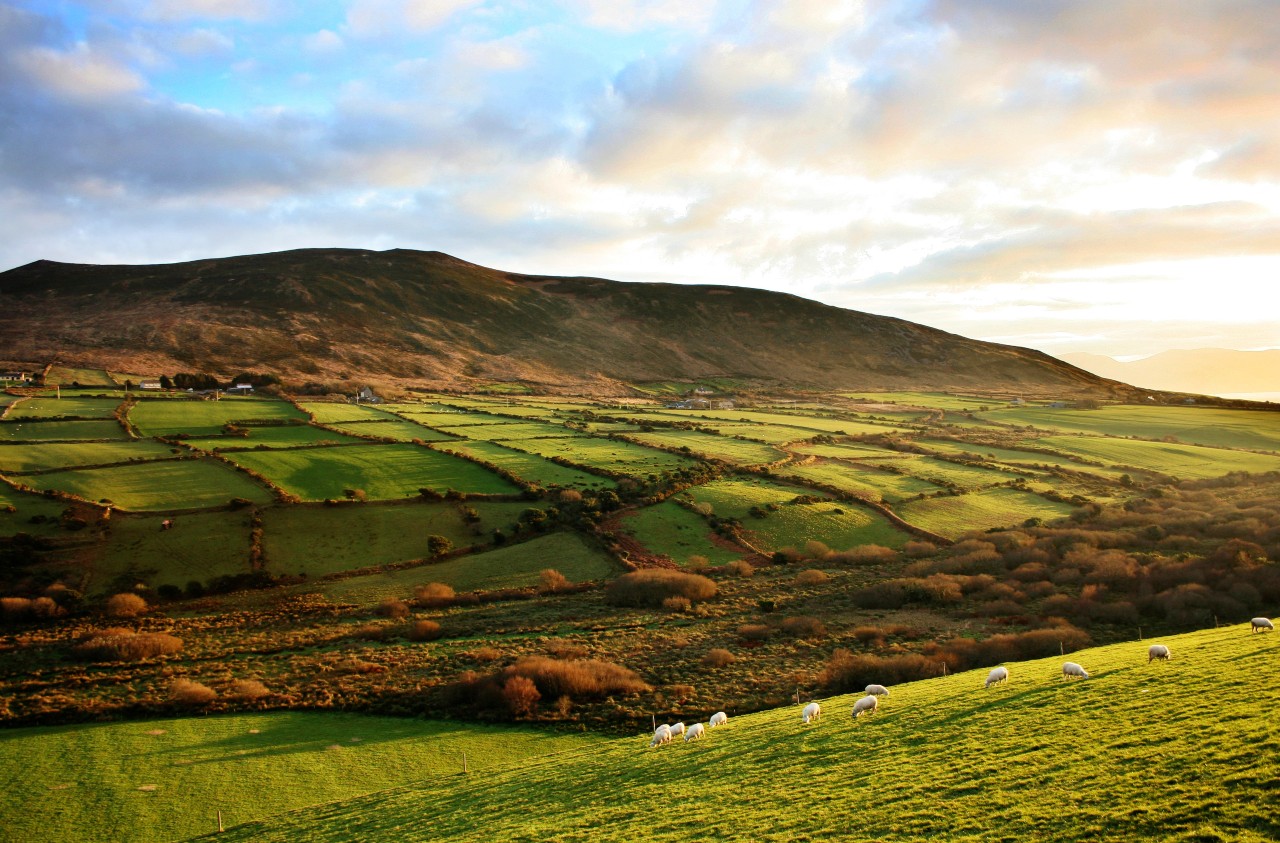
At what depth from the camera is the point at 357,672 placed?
3416 centimetres

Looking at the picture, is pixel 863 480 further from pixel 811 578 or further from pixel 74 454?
pixel 74 454

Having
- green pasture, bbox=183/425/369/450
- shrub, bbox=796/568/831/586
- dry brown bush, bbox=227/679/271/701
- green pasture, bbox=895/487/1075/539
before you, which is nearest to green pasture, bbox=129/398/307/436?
green pasture, bbox=183/425/369/450

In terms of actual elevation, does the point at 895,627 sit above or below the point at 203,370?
below

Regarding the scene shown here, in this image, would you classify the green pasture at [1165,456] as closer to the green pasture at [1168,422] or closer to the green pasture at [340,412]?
the green pasture at [1168,422]

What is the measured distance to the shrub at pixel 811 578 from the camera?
48.3 m

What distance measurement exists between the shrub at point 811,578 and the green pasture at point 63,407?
73.8 metres

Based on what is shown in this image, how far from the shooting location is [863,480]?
71625 millimetres

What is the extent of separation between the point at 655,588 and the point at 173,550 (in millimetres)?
32031

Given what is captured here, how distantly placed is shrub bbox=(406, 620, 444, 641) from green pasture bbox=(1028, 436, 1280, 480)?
76739 mm

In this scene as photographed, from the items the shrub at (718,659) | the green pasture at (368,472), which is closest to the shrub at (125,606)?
the green pasture at (368,472)

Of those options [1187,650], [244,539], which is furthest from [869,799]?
[244,539]

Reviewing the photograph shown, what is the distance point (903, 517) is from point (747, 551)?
15.5 metres

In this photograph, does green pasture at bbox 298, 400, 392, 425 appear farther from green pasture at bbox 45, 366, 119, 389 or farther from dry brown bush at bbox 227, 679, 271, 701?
dry brown bush at bbox 227, 679, 271, 701

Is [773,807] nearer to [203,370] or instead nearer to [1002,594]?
[1002,594]
